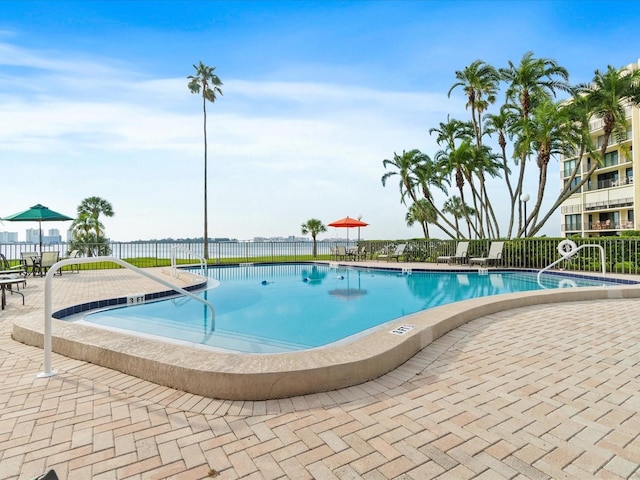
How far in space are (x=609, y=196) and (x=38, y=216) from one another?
128 feet

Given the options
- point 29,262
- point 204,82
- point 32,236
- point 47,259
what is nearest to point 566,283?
point 47,259

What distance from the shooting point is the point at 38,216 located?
11.3 m

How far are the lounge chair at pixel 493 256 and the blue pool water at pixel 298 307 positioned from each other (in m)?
1.32

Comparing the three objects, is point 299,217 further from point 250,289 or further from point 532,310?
point 532,310

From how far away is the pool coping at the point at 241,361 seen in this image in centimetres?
252

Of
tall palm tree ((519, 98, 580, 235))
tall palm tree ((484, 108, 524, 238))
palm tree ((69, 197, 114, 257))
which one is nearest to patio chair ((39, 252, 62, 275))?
palm tree ((69, 197, 114, 257))

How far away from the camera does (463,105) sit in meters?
20.6

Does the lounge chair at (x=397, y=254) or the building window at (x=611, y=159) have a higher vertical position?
the building window at (x=611, y=159)

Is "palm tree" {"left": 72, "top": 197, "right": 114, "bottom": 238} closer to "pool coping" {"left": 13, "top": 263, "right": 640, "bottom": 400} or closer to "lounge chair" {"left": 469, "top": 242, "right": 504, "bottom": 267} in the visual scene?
"lounge chair" {"left": 469, "top": 242, "right": 504, "bottom": 267}

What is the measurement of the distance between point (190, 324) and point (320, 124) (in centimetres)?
895

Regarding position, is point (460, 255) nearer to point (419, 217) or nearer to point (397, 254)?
point (397, 254)

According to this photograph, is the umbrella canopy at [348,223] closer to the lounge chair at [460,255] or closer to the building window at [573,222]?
the lounge chair at [460,255]

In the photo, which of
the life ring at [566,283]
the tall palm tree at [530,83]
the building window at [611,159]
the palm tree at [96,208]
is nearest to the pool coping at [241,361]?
the life ring at [566,283]

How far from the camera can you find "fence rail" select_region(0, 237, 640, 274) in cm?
1087
